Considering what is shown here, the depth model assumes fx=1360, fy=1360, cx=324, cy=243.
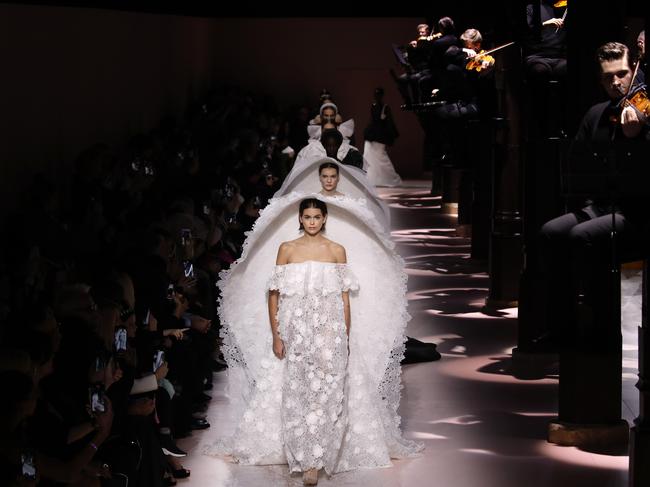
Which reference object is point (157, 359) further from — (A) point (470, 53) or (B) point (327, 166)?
(A) point (470, 53)

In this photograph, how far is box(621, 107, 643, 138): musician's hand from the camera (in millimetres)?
7180

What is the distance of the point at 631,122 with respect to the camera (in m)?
7.20

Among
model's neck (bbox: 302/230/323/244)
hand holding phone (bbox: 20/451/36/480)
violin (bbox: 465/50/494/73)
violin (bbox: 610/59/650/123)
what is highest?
violin (bbox: 465/50/494/73)

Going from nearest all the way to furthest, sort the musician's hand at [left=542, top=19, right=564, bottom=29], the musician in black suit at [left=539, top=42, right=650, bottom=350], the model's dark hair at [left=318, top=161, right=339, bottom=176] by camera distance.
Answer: the musician in black suit at [left=539, top=42, right=650, bottom=350]
the model's dark hair at [left=318, top=161, right=339, bottom=176]
the musician's hand at [left=542, top=19, right=564, bottom=29]

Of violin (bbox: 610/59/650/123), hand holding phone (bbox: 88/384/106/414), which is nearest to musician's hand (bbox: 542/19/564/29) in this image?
violin (bbox: 610/59/650/123)

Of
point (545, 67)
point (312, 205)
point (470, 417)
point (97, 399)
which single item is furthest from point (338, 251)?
point (545, 67)

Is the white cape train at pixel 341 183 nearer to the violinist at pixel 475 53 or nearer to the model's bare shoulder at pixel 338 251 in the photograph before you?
the violinist at pixel 475 53

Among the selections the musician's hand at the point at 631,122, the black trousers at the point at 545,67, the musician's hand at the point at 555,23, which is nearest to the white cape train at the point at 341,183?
the black trousers at the point at 545,67

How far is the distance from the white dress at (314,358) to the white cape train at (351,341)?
23cm

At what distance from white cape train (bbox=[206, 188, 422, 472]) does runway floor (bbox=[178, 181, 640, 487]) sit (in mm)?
179

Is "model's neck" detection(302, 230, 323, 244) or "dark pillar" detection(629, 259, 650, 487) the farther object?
"model's neck" detection(302, 230, 323, 244)

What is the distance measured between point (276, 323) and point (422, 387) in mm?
2627

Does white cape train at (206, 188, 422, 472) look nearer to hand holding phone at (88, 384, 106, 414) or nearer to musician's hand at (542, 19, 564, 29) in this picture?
hand holding phone at (88, 384, 106, 414)

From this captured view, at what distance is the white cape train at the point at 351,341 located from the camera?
8141 millimetres
